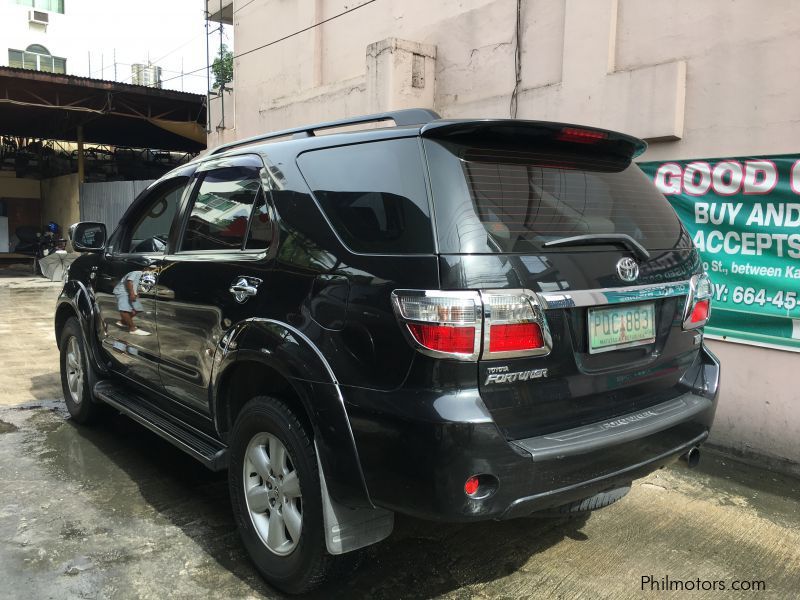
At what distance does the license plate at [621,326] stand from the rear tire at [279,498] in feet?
3.70

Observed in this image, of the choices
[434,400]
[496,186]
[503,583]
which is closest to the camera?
[434,400]

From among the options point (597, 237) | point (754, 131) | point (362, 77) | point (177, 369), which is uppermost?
point (362, 77)

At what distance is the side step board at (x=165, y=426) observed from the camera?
10.0 feet

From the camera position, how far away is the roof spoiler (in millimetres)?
2359

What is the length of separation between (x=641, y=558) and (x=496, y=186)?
1.94m

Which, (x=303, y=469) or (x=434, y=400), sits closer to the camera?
(x=434, y=400)

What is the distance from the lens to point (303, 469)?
2475 millimetres

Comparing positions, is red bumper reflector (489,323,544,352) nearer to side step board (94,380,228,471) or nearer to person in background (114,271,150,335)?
side step board (94,380,228,471)

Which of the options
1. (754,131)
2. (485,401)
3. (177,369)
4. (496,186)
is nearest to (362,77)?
(754,131)

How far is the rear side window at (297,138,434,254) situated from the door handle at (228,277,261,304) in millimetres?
473

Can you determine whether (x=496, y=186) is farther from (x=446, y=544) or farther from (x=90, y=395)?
(x=90, y=395)

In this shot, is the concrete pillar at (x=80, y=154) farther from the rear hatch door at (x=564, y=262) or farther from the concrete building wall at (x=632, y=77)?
the rear hatch door at (x=564, y=262)

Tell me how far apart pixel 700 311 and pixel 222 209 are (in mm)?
2277

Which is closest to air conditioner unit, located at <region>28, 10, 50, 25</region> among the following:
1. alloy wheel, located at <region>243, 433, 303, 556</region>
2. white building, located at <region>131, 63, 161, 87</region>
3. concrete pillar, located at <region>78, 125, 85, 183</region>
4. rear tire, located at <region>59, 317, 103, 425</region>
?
white building, located at <region>131, 63, 161, 87</region>
